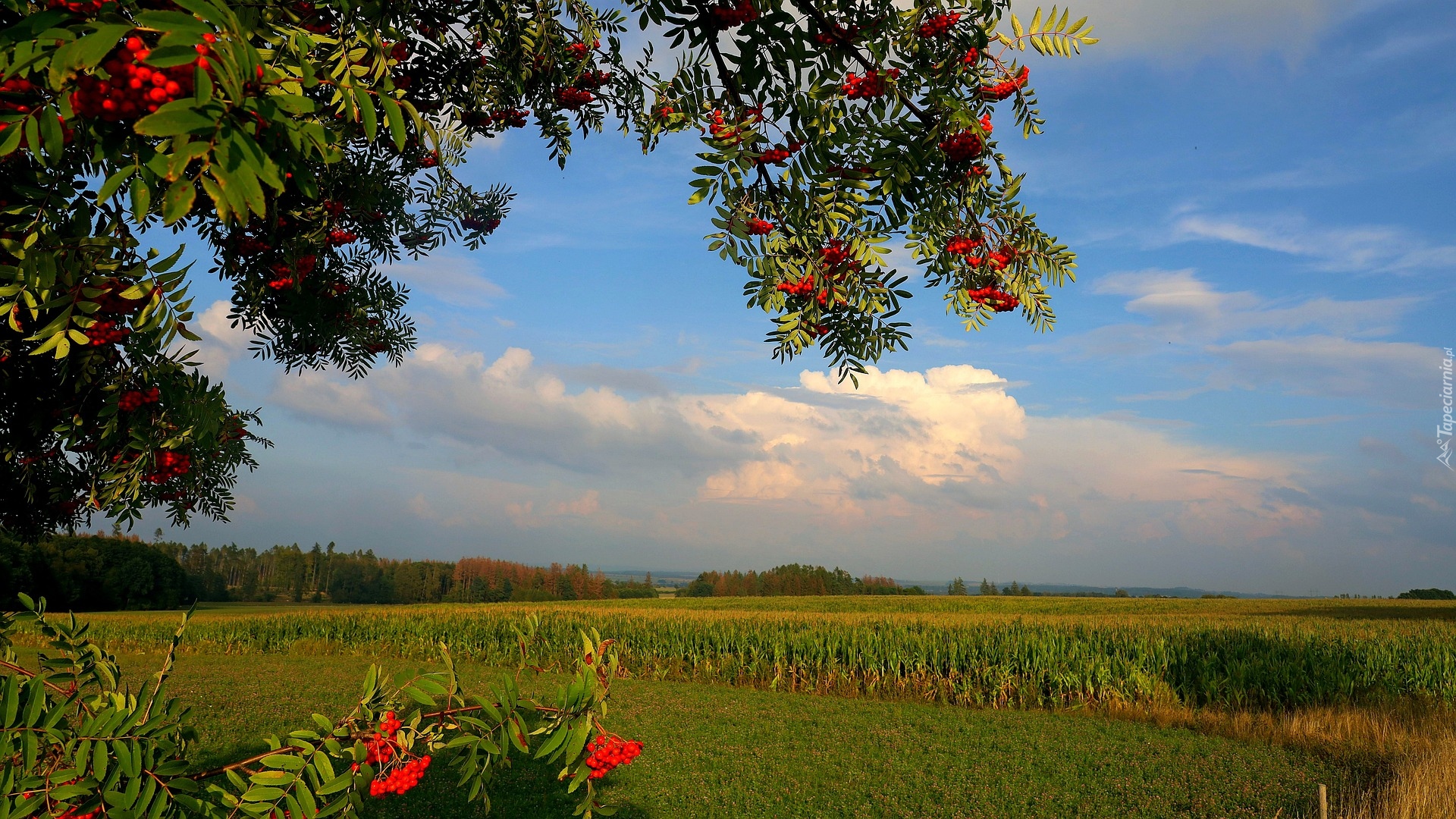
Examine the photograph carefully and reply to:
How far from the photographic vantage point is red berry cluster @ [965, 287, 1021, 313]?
A: 244 centimetres

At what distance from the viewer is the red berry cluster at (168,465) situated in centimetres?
220

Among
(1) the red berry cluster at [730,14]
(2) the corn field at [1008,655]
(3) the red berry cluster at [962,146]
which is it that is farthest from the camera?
(2) the corn field at [1008,655]

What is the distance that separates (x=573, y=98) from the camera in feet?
11.8

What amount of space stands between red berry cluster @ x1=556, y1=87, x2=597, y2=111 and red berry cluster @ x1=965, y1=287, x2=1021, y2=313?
2185mm

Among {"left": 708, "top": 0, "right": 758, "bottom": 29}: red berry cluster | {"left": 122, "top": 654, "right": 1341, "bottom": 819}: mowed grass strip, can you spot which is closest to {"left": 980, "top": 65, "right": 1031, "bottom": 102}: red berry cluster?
{"left": 708, "top": 0, "right": 758, "bottom": 29}: red berry cluster

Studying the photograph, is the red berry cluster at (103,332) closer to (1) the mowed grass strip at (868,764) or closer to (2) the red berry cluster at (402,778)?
(2) the red berry cluster at (402,778)

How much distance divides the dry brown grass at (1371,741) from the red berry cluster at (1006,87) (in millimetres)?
6363

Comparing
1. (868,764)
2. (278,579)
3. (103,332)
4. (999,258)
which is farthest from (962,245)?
(278,579)

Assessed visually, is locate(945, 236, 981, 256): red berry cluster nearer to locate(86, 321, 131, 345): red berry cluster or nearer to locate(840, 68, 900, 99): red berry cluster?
locate(840, 68, 900, 99): red berry cluster

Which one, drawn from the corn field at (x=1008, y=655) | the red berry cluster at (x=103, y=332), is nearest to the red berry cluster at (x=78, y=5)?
the red berry cluster at (x=103, y=332)

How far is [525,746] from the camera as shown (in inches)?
59.1

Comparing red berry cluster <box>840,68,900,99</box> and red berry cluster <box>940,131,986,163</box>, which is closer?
red berry cluster <box>840,68,900,99</box>

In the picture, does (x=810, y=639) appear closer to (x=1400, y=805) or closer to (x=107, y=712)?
(x=1400, y=805)

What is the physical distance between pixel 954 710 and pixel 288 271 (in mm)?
11529
